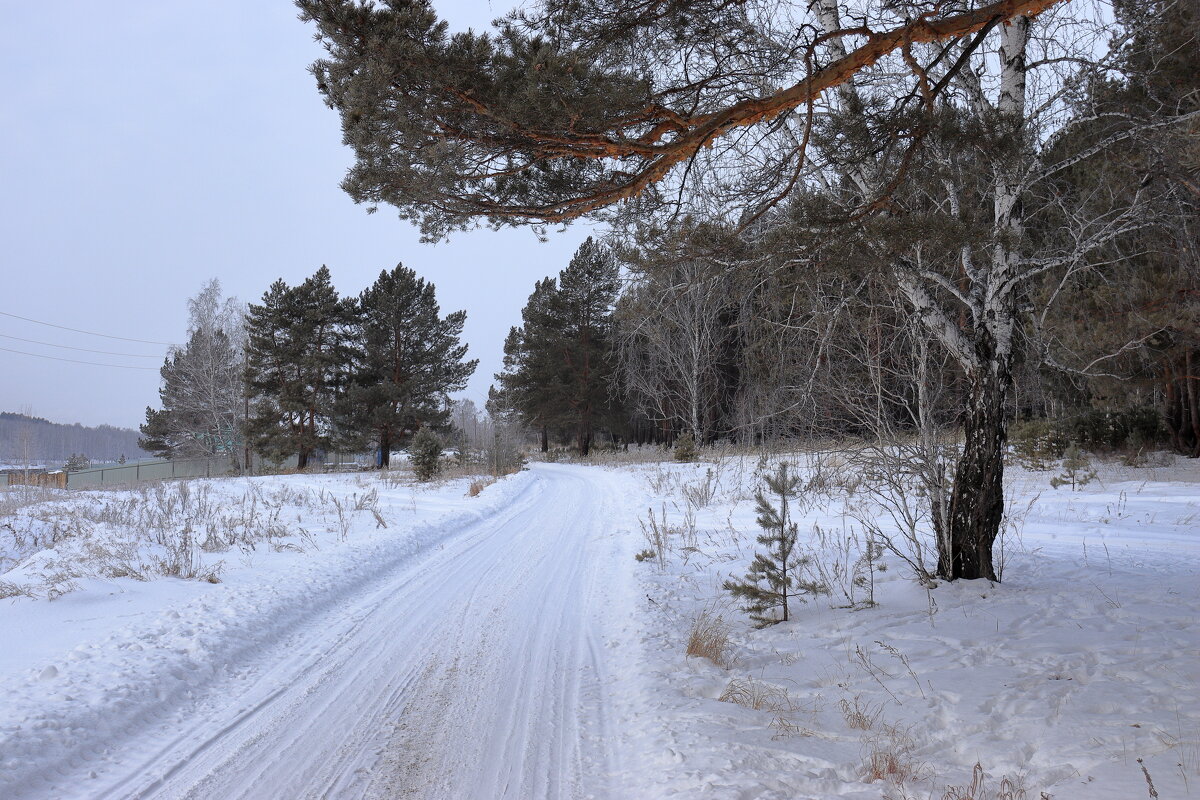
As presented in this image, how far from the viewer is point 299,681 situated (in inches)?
149

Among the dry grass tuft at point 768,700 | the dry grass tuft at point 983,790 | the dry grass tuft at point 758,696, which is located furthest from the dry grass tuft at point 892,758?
the dry grass tuft at point 758,696

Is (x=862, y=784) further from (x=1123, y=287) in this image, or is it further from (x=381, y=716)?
(x=1123, y=287)

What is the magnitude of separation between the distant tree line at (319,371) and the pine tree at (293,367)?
0.05m

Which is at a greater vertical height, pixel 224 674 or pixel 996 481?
pixel 996 481

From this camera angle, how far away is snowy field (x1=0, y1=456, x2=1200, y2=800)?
262cm

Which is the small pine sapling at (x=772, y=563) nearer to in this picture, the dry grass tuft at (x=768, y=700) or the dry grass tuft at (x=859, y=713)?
the dry grass tuft at (x=768, y=700)

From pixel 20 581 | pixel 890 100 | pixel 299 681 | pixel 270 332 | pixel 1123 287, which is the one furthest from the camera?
pixel 270 332

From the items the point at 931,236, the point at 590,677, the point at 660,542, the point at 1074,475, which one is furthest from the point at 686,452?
the point at 931,236

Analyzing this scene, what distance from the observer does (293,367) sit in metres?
31.0

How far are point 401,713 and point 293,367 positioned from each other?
31.7 metres

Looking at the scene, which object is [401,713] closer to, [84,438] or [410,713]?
[410,713]

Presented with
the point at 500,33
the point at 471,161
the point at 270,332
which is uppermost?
the point at 270,332

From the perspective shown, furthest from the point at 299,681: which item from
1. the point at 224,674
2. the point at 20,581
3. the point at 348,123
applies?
the point at 20,581

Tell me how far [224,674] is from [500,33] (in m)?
4.65
